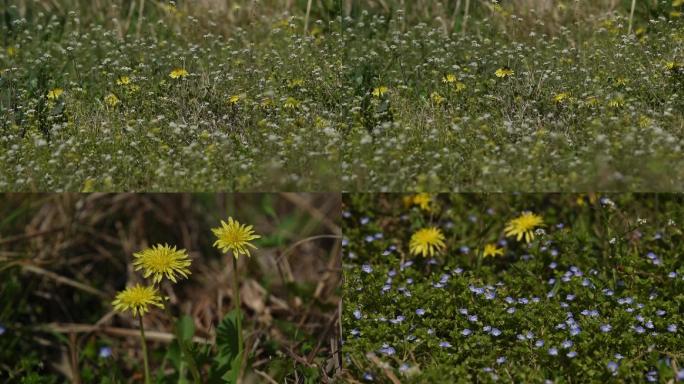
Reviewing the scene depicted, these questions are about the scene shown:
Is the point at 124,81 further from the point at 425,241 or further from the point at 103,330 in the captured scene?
the point at 425,241

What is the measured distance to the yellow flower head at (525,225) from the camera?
518 cm

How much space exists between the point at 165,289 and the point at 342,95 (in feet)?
5.69

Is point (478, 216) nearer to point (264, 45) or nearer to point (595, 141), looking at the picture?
point (595, 141)

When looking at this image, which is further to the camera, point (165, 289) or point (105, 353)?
point (165, 289)

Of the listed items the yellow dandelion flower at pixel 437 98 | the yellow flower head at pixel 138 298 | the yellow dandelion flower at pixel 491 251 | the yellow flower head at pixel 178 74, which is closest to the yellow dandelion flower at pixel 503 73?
the yellow dandelion flower at pixel 437 98

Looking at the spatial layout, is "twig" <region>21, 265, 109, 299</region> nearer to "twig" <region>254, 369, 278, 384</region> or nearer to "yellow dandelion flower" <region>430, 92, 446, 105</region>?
"twig" <region>254, 369, 278, 384</region>

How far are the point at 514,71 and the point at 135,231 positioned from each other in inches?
103

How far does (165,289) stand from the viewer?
17.0ft

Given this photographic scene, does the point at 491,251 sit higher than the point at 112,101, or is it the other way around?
the point at 112,101

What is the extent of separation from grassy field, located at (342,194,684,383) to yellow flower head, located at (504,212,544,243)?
16mm

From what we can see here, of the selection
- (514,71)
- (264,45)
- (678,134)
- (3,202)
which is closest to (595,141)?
(678,134)

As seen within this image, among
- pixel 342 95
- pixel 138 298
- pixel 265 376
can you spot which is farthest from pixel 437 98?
pixel 138 298

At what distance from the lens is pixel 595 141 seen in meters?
5.59

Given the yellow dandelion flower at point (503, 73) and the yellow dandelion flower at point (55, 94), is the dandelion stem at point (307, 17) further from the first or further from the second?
the yellow dandelion flower at point (55, 94)
